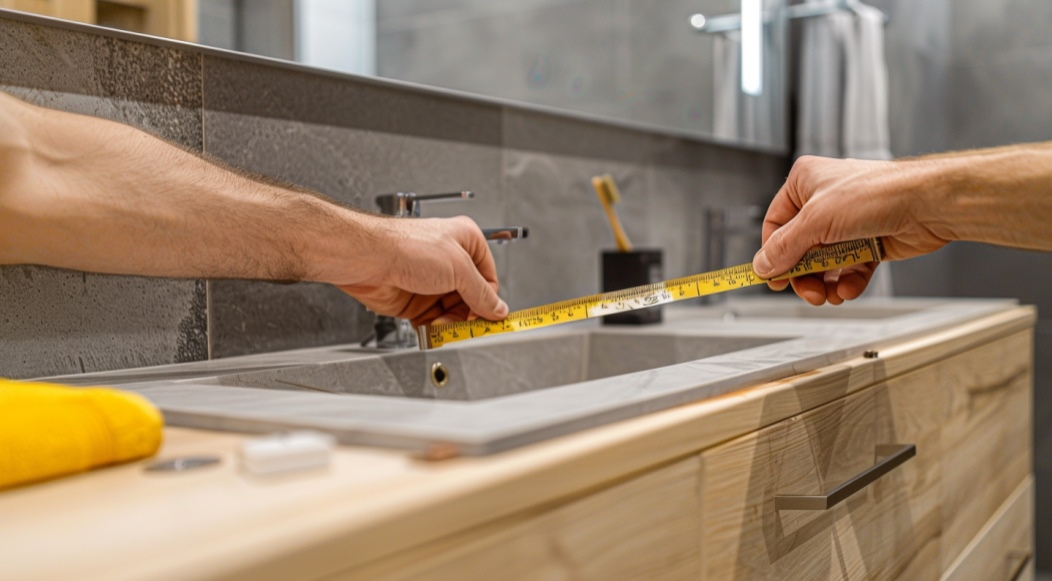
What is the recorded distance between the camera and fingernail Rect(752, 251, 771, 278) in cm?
96

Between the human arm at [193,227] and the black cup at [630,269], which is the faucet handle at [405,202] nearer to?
the human arm at [193,227]

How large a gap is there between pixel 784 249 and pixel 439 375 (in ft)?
1.44

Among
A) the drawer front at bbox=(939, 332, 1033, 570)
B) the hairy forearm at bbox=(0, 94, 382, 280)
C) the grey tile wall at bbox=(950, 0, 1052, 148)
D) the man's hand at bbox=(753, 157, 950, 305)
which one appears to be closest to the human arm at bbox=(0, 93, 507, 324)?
the hairy forearm at bbox=(0, 94, 382, 280)

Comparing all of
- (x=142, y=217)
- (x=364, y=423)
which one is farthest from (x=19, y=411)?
(x=142, y=217)

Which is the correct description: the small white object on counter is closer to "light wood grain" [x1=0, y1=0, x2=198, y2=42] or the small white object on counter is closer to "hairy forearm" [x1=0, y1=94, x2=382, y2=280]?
"hairy forearm" [x1=0, y1=94, x2=382, y2=280]

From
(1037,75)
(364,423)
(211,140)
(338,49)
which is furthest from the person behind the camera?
(1037,75)

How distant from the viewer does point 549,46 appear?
153 cm

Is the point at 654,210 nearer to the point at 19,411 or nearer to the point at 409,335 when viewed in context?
the point at 409,335

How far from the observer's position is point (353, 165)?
3.96 ft

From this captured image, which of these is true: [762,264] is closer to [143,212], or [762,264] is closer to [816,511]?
[816,511]

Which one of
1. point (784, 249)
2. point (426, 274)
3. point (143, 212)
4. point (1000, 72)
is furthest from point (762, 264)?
point (1000, 72)

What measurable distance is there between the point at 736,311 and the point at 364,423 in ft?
4.37

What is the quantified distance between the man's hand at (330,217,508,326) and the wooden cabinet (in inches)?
14.2

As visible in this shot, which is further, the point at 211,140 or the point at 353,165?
the point at 353,165
